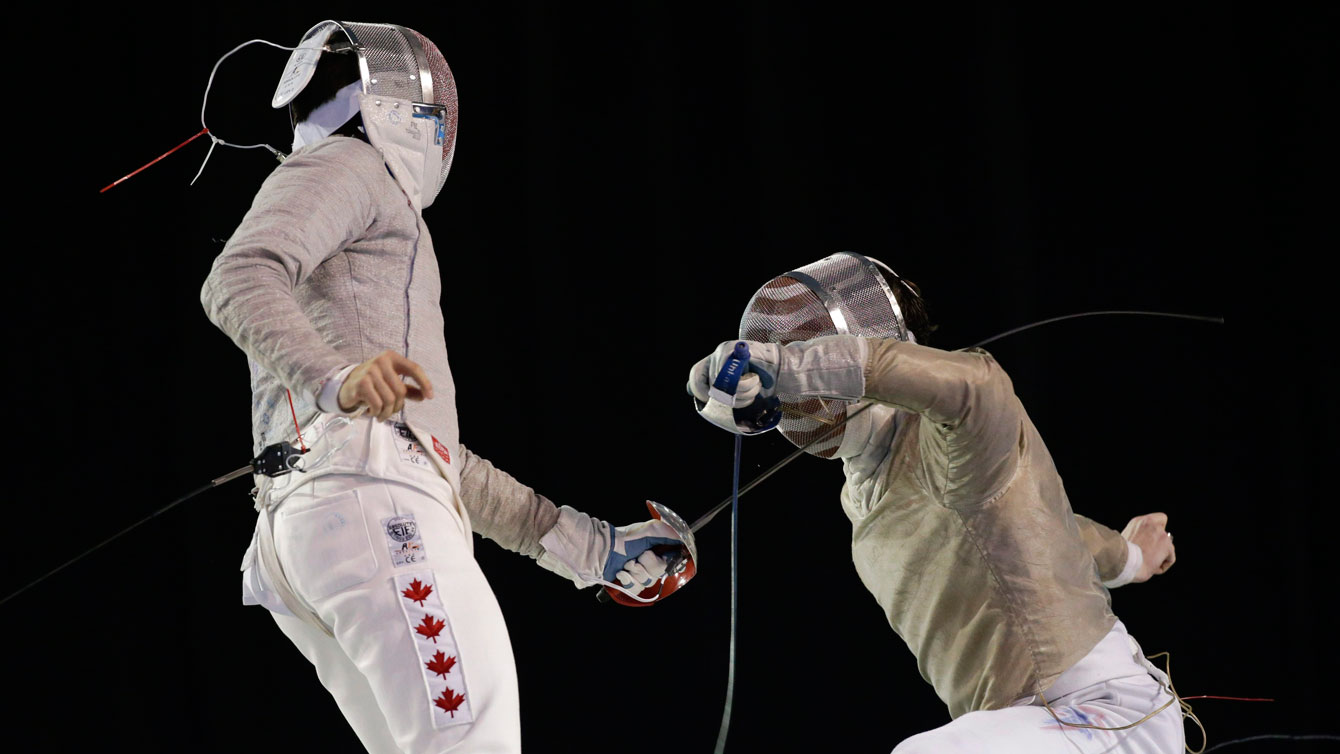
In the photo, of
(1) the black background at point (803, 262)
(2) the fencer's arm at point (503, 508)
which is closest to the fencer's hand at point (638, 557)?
(2) the fencer's arm at point (503, 508)

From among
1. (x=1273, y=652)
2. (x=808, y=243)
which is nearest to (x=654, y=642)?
(x=808, y=243)

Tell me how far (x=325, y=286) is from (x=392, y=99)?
1.04 feet

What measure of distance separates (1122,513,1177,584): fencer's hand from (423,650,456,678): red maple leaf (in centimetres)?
135

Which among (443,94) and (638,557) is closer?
(443,94)

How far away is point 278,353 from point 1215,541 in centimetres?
250

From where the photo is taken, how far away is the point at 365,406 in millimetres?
1293

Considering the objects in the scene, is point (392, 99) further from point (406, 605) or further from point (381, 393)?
point (406, 605)

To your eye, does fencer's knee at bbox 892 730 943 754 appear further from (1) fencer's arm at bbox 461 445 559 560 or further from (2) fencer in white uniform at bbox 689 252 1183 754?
(1) fencer's arm at bbox 461 445 559 560

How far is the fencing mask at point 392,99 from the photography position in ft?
5.39

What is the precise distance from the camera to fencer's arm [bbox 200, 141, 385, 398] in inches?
52.7

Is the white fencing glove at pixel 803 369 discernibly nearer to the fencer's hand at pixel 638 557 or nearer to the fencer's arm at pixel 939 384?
the fencer's arm at pixel 939 384

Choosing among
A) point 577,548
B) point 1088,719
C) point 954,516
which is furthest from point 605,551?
point 1088,719

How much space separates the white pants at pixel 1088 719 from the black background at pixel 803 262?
130 cm

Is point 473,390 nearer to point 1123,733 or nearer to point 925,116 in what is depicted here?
point 925,116
